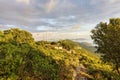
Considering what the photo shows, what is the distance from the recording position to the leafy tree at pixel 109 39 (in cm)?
3175

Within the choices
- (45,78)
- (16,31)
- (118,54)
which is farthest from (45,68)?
(16,31)

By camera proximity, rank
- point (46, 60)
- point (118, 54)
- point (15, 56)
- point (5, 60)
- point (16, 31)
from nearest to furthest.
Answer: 1. point (118, 54)
2. point (5, 60)
3. point (15, 56)
4. point (46, 60)
5. point (16, 31)

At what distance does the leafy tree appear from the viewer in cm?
3175

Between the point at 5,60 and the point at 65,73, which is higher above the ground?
the point at 5,60

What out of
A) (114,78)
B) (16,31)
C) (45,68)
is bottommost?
(114,78)

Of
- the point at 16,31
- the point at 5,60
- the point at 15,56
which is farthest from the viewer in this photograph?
the point at 16,31

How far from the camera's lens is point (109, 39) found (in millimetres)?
32594

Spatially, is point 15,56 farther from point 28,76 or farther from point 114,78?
point 114,78

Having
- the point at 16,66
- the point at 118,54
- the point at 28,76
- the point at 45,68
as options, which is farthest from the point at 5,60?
the point at 118,54

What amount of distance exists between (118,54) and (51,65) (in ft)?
45.9

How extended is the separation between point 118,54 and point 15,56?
1807cm

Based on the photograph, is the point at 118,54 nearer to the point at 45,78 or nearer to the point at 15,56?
the point at 45,78

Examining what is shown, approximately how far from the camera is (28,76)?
3653 centimetres

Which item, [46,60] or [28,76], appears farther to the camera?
[46,60]
